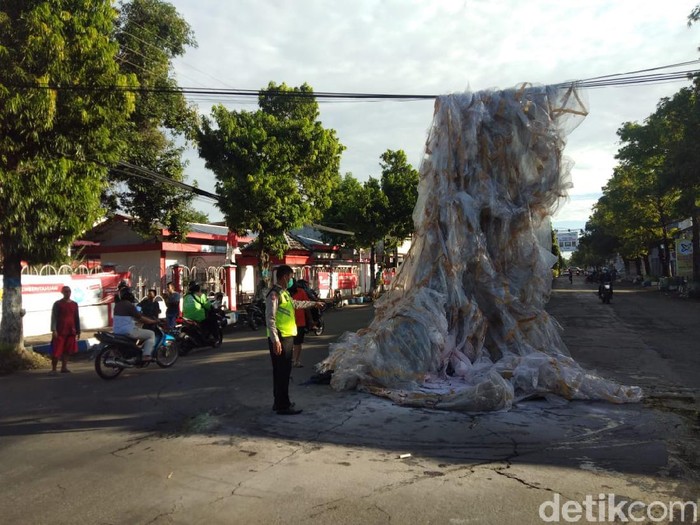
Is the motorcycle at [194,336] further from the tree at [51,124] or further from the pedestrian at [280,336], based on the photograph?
the pedestrian at [280,336]

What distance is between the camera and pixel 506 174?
29.7ft

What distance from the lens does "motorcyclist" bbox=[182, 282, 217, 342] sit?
490 inches

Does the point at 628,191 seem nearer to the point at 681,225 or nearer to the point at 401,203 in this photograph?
the point at 681,225

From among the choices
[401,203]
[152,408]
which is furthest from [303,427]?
[401,203]

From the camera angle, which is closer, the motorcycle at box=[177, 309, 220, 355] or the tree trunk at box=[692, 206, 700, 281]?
the motorcycle at box=[177, 309, 220, 355]

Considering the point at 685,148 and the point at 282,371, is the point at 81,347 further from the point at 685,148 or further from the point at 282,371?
the point at 685,148

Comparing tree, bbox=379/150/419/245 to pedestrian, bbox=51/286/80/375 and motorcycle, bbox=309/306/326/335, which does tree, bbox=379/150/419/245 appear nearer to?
motorcycle, bbox=309/306/326/335

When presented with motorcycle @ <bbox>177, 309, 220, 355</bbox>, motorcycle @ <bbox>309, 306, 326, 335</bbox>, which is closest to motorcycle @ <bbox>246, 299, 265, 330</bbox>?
motorcycle @ <bbox>309, 306, 326, 335</bbox>

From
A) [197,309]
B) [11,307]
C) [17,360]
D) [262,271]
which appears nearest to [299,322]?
[197,309]

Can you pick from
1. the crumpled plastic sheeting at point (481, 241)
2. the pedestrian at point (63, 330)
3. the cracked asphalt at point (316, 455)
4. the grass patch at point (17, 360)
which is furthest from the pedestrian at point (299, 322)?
the grass patch at point (17, 360)

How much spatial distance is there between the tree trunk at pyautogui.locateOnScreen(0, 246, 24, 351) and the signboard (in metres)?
35.0

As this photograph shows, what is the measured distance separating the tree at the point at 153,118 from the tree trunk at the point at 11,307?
5.46 metres

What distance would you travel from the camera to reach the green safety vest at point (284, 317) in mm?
6488

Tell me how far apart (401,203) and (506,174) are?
22154 mm
